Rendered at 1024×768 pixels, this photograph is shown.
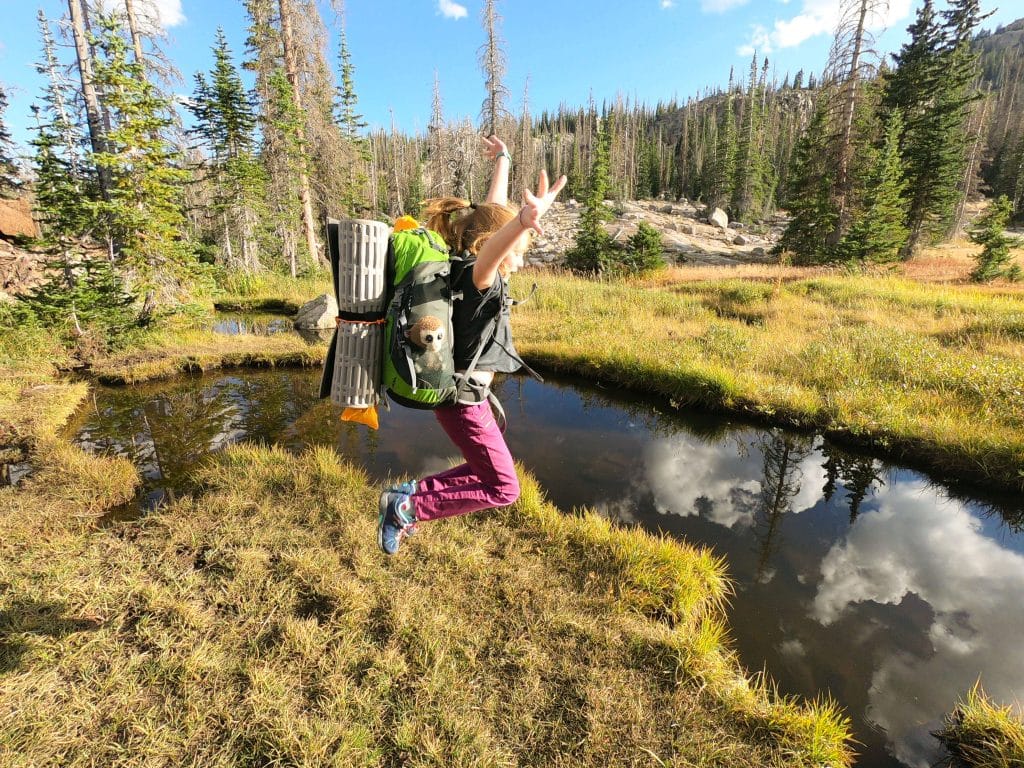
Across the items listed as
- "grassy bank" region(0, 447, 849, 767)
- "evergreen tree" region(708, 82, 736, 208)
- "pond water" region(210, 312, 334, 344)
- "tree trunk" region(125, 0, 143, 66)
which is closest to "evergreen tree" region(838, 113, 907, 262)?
"pond water" region(210, 312, 334, 344)

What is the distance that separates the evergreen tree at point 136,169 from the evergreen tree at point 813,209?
85.9ft

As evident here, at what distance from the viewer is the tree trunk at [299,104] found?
1903 cm

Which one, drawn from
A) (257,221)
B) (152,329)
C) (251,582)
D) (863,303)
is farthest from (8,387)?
(863,303)

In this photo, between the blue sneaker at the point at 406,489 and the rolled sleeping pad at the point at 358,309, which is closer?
the rolled sleeping pad at the point at 358,309

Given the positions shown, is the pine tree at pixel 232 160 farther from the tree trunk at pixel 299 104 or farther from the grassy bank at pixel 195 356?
the grassy bank at pixel 195 356

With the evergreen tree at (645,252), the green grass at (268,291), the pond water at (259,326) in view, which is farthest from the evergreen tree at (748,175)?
the pond water at (259,326)

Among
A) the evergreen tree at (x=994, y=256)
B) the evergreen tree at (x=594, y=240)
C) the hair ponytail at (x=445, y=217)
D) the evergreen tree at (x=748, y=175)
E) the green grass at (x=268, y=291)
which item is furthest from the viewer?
the evergreen tree at (x=748, y=175)

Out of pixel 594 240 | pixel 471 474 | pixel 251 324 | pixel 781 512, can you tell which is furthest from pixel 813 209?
pixel 471 474

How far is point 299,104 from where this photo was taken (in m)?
20.1

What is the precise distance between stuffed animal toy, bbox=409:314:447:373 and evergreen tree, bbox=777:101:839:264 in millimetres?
25478

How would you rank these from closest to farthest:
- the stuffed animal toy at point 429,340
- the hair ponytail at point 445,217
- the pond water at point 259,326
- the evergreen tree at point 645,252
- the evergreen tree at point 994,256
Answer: the stuffed animal toy at point 429,340 < the hair ponytail at point 445,217 < the pond water at point 259,326 < the evergreen tree at point 994,256 < the evergreen tree at point 645,252

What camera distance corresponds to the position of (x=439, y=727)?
2.39 metres

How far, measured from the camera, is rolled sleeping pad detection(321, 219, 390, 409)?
2.32 metres

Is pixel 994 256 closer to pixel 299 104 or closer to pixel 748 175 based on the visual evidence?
pixel 299 104
